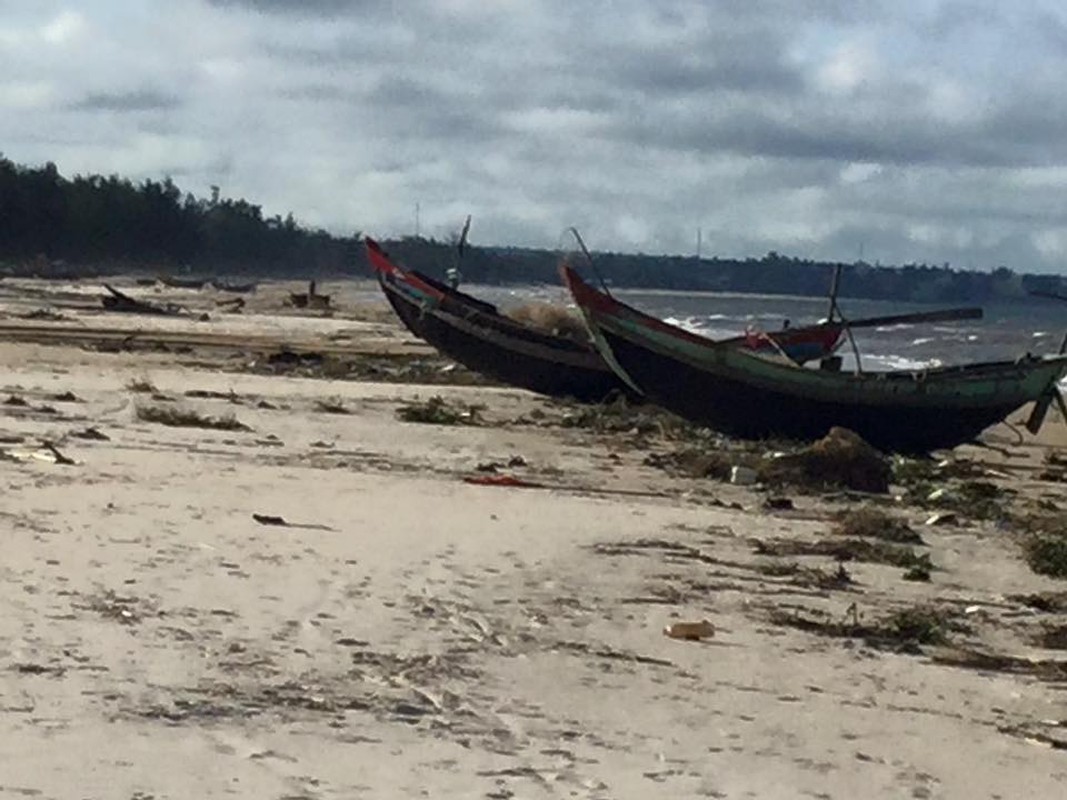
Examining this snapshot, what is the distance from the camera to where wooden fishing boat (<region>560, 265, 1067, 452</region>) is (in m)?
17.2

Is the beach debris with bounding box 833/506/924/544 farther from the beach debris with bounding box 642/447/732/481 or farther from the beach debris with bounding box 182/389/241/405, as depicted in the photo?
the beach debris with bounding box 182/389/241/405

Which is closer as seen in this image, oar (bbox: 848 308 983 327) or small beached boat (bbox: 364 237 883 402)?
oar (bbox: 848 308 983 327)

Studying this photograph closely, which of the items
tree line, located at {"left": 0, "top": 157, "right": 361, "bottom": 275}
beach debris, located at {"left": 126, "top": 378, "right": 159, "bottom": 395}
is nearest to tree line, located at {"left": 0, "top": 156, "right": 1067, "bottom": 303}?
tree line, located at {"left": 0, "top": 157, "right": 361, "bottom": 275}

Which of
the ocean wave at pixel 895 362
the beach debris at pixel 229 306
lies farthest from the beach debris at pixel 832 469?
the beach debris at pixel 229 306

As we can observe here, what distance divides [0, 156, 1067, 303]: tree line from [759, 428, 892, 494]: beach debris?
26.3 meters

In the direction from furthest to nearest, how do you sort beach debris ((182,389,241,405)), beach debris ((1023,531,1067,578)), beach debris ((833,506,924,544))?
beach debris ((182,389,241,405)) < beach debris ((833,506,924,544)) < beach debris ((1023,531,1067,578))

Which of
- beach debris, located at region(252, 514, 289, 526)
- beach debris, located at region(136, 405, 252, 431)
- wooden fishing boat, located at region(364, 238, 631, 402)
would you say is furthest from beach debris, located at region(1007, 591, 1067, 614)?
wooden fishing boat, located at region(364, 238, 631, 402)

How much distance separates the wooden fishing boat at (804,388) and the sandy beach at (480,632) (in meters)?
2.50

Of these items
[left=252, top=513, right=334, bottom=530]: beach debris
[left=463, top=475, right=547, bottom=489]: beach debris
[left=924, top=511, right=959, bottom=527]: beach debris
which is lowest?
[left=924, top=511, right=959, bottom=527]: beach debris

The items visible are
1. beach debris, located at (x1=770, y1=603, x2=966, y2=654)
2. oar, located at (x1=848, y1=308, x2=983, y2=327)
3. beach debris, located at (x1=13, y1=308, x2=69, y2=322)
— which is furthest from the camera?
beach debris, located at (x1=13, y1=308, x2=69, y2=322)

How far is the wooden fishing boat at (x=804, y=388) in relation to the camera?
17.2m

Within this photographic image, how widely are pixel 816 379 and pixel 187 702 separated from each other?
39.2 ft

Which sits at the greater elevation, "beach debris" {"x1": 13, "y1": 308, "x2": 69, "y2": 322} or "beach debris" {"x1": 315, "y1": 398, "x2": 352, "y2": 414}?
"beach debris" {"x1": 315, "y1": 398, "x2": 352, "y2": 414}

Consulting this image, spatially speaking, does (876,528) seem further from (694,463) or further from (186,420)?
(186,420)
